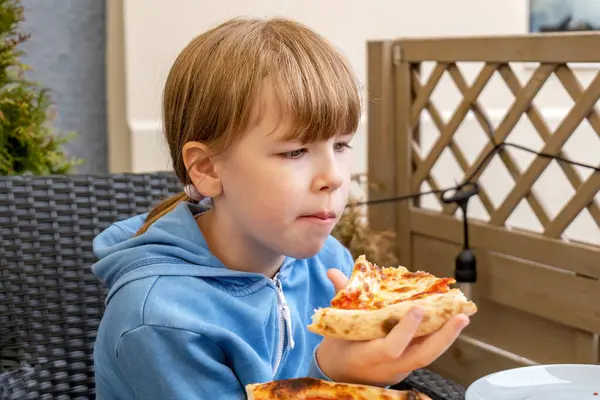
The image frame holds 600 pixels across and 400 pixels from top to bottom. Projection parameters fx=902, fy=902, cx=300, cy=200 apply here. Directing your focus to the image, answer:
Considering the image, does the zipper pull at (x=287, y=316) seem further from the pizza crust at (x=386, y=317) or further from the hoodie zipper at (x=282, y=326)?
the pizza crust at (x=386, y=317)

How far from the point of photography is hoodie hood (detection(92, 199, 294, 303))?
4.02 ft

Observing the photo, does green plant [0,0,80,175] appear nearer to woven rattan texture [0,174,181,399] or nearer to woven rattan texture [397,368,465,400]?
woven rattan texture [0,174,181,399]

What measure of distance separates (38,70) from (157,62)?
1.25 feet

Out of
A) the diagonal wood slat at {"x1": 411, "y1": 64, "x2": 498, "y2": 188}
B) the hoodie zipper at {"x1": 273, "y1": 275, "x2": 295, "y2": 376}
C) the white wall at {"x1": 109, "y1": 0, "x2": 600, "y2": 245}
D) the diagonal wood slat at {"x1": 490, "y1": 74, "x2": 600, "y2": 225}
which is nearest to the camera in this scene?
the hoodie zipper at {"x1": 273, "y1": 275, "x2": 295, "y2": 376}

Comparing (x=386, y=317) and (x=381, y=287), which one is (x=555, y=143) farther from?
(x=386, y=317)

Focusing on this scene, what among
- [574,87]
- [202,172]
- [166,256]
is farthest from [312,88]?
[574,87]

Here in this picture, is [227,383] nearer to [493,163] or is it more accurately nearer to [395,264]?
[395,264]

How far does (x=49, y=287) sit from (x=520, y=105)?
1.27m

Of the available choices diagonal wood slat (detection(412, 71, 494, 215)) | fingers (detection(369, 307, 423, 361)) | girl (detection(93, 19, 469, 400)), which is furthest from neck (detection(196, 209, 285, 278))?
diagonal wood slat (detection(412, 71, 494, 215))

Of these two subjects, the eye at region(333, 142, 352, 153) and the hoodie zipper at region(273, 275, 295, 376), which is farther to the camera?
the hoodie zipper at region(273, 275, 295, 376)

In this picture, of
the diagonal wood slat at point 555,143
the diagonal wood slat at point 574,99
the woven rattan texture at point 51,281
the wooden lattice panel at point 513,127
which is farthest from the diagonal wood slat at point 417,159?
the woven rattan texture at point 51,281

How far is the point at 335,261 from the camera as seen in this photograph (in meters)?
1.54

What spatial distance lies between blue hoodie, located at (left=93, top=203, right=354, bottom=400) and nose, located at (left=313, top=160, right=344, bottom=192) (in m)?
0.22

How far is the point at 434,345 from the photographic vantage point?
3.31ft
